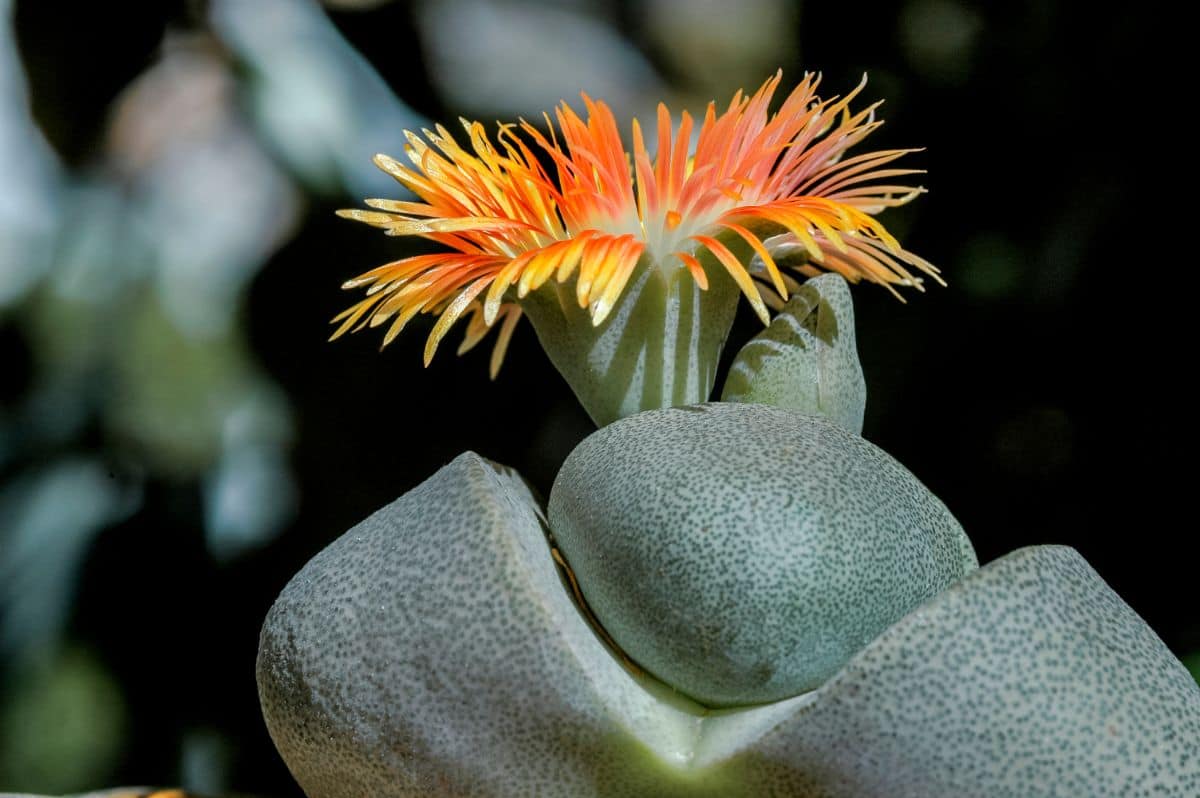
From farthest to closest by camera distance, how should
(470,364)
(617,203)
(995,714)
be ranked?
(470,364)
(617,203)
(995,714)

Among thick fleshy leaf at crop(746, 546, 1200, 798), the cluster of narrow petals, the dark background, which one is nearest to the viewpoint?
thick fleshy leaf at crop(746, 546, 1200, 798)

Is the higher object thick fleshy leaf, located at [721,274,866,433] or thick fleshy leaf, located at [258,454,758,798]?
thick fleshy leaf, located at [721,274,866,433]

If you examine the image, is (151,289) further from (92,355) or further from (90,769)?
(90,769)

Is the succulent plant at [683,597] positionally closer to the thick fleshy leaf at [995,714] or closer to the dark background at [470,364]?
the thick fleshy leaf at [995,714]

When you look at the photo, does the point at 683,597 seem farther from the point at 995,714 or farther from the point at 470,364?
the point at 470,364

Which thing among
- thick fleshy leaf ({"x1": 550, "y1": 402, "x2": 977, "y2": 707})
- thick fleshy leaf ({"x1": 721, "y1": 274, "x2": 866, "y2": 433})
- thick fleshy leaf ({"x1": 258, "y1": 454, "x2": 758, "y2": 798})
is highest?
thick fleshy leaf ({"x1": 721, "y1": 274, "x2": 866, "y2": 433})

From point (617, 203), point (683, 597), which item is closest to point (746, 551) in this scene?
point (683, 597)

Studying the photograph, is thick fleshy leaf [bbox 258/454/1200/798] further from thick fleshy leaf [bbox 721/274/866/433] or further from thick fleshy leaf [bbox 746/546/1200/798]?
thick fleshy leaf [bbox 721/274/866/433]

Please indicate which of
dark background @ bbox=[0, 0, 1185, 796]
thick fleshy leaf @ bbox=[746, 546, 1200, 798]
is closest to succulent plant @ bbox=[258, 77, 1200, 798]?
thick fleshy leaf @ bbox=[746, 546, 1200, 798]
